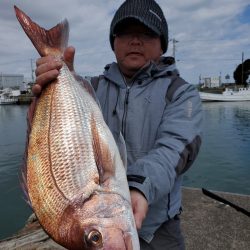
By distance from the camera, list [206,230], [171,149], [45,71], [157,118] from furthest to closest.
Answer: [206,230] < [157,118] < [45,71] < [171,149]

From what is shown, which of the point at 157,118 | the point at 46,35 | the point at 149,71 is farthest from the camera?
the point at 149,71

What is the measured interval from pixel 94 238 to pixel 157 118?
111 centimetres

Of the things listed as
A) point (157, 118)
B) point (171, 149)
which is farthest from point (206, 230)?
point (171, 149)

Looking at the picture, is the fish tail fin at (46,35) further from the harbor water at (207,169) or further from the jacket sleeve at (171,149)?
the harbor water at (207,169)

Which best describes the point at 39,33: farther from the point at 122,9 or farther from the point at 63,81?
the point at 122,9

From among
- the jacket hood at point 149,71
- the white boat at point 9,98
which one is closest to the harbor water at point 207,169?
the jacket hood at point 149,71

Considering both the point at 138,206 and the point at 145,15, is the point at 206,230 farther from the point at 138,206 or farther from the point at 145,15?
the point at 138,206

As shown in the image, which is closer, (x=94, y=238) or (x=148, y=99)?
(x=94, y=238)

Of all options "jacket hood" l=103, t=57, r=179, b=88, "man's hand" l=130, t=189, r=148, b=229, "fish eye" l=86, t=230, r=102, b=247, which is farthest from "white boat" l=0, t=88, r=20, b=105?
"fish eye" l=86, t=230, r=102, b=247

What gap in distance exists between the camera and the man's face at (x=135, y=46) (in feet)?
8.34

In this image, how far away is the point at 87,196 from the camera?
1659 mm

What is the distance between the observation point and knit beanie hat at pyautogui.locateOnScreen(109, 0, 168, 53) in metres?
2.47

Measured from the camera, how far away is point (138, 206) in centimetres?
174

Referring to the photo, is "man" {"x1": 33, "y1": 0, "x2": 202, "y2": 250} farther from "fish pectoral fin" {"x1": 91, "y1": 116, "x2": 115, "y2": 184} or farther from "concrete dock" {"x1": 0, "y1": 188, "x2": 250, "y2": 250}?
"concrete dock" {"x1": 0, "y1": 188, "x2": 250, "y2": 250}
